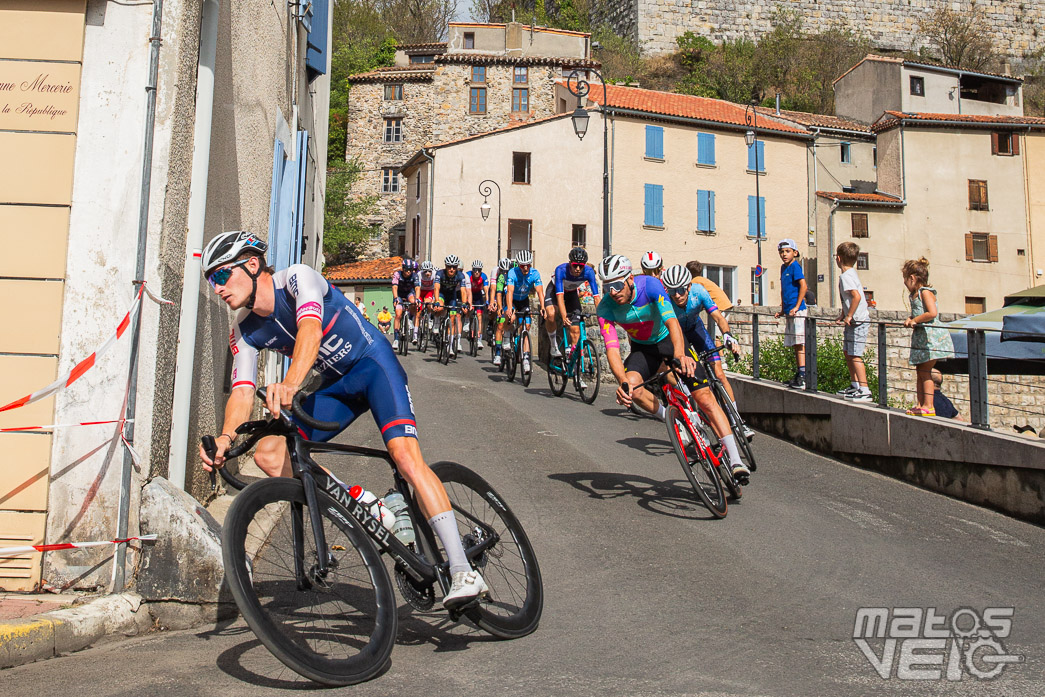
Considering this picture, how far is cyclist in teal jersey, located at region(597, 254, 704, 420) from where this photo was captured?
732cm

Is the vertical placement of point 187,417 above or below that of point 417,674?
above

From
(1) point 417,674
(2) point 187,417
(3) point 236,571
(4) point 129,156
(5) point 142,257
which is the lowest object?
(1) point 417,674

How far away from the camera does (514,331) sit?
15773mm

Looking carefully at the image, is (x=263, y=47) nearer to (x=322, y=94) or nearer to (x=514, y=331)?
(x=514, y=331)

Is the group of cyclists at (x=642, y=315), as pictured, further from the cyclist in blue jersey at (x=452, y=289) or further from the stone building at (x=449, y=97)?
the stone building at (x=449, y=97)

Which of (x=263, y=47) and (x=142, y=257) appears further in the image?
(x=263, y=47)

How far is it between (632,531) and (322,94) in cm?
1357

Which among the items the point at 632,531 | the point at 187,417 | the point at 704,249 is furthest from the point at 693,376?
the point at 704,249

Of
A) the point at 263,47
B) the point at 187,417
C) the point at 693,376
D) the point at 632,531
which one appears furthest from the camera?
the point at 263,47

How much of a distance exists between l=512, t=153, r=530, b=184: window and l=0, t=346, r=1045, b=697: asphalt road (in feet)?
111

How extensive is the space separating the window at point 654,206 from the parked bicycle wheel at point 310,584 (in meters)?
39.7

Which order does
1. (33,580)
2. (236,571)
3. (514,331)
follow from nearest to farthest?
(236,571) → (33,580) → (514,331)

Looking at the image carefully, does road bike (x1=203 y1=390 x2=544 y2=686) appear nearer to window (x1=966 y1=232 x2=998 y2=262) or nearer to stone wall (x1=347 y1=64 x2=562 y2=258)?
window (x1=966 y1=232 x2=998 y2=262)

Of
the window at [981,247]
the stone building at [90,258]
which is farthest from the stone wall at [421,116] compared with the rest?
the stone building at [90,258]
